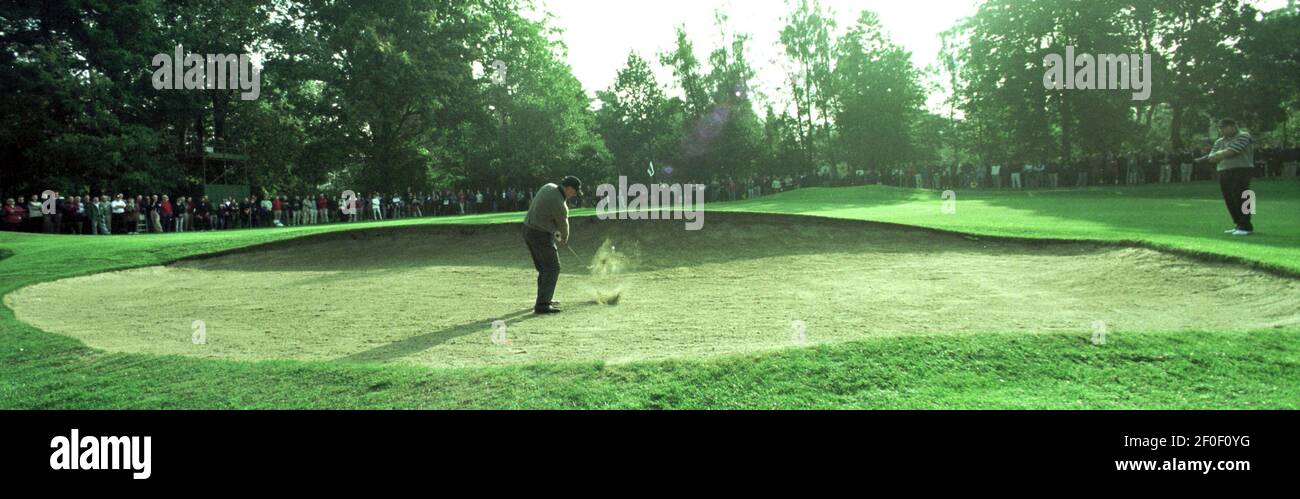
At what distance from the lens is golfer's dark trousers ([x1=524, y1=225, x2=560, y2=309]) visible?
1130 cm

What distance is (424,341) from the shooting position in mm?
8953

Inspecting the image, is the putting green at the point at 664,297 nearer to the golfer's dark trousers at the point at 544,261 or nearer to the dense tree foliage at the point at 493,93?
the golfer's dark trousers at the point at 544,261

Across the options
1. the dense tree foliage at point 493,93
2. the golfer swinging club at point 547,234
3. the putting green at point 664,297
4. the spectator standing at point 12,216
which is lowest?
the putting green at point 664,297

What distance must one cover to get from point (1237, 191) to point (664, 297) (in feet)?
40.1

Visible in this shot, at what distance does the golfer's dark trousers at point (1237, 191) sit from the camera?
13938 millimetres

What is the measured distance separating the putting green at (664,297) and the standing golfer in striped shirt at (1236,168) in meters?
3.41

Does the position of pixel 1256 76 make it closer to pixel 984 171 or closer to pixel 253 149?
pixel 984 171

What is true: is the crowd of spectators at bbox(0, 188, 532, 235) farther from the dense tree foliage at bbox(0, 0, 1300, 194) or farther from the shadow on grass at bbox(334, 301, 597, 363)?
the shadow on grass at bbox(334, 301, 597, 363)

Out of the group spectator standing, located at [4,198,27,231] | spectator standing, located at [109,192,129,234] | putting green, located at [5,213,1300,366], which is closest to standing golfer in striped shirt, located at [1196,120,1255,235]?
putting green, located at [5,213,1300,366]

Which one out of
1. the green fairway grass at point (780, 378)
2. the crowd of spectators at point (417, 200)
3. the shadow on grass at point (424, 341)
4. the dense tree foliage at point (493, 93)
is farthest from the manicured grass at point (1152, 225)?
the dense tree foliage at point (493, 93)

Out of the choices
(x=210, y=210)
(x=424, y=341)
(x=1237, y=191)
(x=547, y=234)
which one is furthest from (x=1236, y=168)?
(x=210, y=210)

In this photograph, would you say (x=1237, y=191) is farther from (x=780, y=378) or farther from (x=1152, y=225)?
(x=780, y=378)
